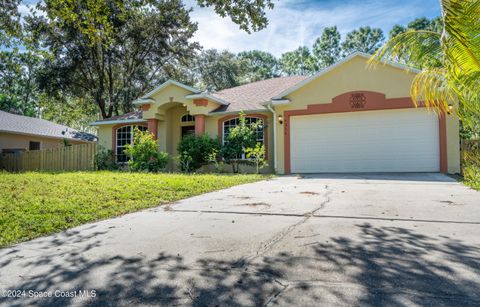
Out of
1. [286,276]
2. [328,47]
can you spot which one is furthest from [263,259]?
[328,47]

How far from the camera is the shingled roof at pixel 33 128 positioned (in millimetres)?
20812

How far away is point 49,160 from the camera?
17.5 m

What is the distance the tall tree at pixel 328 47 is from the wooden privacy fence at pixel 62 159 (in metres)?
29.6

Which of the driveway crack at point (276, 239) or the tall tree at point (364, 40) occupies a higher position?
the tall tree at point (364, 40)

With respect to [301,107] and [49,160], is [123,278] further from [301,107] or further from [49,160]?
[49,160]

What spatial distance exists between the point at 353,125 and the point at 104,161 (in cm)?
1288

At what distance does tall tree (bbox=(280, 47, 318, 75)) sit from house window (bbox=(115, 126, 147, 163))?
27.1 m

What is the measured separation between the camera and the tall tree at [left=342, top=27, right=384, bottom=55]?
3681 centimetres

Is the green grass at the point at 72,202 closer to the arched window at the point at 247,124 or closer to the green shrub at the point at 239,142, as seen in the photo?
the green shrub at the point at 239,142

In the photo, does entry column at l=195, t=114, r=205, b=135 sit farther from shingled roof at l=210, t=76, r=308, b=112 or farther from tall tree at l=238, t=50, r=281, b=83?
tall tree at l=238, t=50, r=281, b=83

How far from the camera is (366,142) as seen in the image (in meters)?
11.8

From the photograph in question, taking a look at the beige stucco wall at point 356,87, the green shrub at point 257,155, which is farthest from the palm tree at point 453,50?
the green shrub at point 257,155

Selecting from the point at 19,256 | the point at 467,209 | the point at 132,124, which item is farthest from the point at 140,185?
the point at 132,124

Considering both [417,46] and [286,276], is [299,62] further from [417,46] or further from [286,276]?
[286,276]
